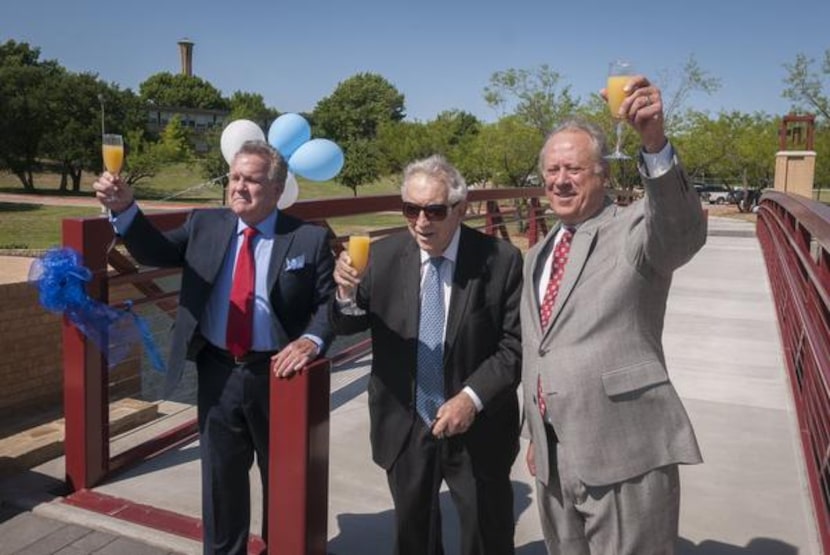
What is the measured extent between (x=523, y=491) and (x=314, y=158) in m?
1.97

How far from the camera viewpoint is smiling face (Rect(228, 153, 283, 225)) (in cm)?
239

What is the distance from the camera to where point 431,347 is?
2199 millimetres

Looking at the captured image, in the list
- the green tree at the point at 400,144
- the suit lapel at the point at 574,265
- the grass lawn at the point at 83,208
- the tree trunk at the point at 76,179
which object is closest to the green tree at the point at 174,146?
the grass lawn at the point at 83,208

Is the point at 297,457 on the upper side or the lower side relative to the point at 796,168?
lower

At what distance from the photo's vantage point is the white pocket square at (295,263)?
2.46 m

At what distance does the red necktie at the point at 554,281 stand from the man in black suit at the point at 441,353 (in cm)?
23

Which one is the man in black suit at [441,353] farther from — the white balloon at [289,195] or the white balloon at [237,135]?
the white balloon at [237,135]

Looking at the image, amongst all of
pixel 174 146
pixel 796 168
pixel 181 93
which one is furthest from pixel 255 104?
pixel 796 168

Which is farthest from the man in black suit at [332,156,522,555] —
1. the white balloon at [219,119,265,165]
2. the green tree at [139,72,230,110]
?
the green tree at [139,72,230,110]

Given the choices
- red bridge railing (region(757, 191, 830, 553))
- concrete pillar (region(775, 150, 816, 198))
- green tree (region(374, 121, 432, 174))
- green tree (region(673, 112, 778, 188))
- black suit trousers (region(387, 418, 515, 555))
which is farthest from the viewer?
green tree (region(374, 121, 432, 174))

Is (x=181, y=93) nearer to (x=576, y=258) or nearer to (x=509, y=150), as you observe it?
(x=509, y=150)

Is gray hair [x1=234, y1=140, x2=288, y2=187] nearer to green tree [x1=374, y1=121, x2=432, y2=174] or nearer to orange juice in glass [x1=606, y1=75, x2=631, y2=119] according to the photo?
orange juice in glass [x1=606, y1=75, x2=631, y2=119]

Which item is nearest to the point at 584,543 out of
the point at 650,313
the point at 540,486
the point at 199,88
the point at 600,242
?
the point at 540,486

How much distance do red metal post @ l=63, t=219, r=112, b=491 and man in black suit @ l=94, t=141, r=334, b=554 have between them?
0.60 m
